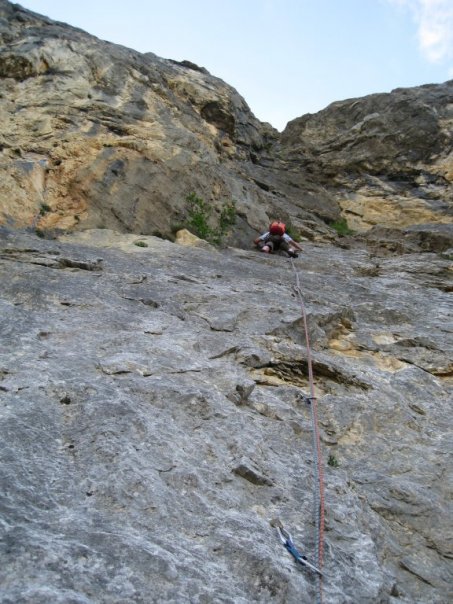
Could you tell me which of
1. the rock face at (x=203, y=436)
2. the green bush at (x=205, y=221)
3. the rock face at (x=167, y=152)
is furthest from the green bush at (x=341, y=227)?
the rock face at (x=203, y=436)

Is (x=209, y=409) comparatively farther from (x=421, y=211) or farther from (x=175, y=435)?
(x=421, y=211)

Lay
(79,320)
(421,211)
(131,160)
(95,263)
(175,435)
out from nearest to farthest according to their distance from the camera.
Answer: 1. (175,435)
2. (79,320)
3. (95,263)
4. (131,160)
5. (421,211)

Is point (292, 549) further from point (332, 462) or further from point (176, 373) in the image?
point (176, 373)

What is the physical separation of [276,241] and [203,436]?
922 centimetres

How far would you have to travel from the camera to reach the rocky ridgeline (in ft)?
13.3

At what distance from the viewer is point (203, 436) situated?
5492 mm

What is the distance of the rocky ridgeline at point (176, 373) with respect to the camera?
4.06 meters

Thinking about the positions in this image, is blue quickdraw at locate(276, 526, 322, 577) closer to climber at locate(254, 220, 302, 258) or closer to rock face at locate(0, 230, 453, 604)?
rock face at locate(0, 230, 453, 604)

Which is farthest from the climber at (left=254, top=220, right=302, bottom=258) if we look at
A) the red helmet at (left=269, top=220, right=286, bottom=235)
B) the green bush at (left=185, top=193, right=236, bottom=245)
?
the green bush at (left=185, top=193, right=236, bottom=245)

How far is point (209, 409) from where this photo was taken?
232 inches

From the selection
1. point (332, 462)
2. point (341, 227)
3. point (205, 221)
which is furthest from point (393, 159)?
point (332, 462)

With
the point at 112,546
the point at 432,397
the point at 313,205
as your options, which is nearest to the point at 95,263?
the point at 432,397

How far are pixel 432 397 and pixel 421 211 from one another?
1430cm

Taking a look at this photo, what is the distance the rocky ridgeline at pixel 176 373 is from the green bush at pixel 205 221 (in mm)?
388
